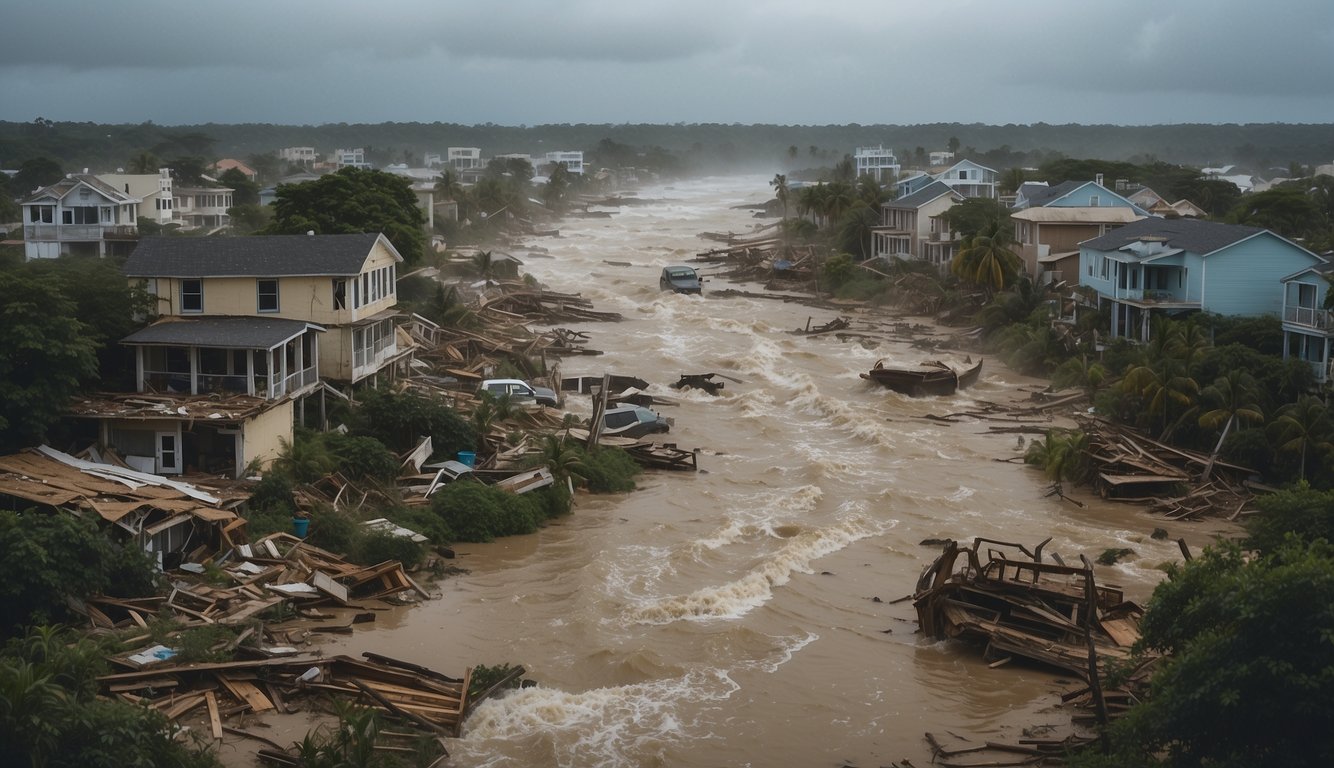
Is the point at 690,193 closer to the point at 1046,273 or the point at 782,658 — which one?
the point at 1046,273

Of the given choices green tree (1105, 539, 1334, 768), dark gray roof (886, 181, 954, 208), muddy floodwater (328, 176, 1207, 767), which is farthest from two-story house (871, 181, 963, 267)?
green tree (1105, 539, 1334, 768)

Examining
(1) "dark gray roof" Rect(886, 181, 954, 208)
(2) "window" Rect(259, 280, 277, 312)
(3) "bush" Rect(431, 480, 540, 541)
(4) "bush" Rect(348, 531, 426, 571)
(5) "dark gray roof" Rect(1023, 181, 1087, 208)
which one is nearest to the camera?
(4) "bush" Rect(348, 531, 426, 571)

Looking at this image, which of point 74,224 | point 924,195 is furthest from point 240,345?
point 924,195

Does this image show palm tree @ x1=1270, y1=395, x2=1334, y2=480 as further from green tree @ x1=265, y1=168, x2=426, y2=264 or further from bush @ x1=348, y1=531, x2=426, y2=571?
green tree @ x1=265, y1=168, x2=426, y2=264

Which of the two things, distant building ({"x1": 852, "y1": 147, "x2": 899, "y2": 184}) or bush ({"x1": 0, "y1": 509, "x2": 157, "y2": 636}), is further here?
distant building ({"x1": 852, "y1": 147, "x2": 899, "y2": 184})

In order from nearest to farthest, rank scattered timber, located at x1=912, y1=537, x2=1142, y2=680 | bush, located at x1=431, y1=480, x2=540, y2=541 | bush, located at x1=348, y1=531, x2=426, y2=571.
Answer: scattered timber, located at x1=912, y1=537, x2=1142, y2=680
bush, located at x1=348, y1=531, x2=426, y2=571
bush, located at x1=431, y1=480, x2=540, y2=541

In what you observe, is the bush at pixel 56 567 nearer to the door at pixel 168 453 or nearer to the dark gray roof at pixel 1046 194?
the door at pixel 168 453
